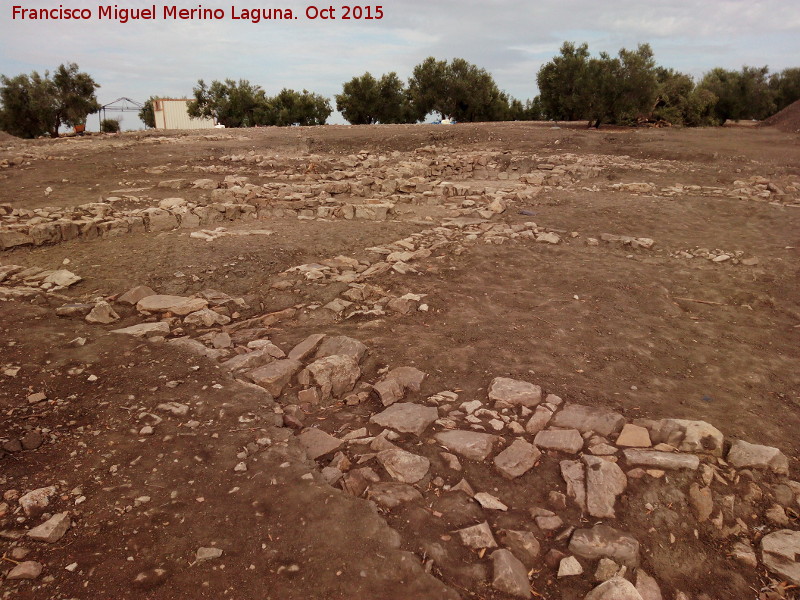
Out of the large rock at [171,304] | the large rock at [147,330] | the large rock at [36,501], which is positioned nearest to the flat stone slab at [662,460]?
the large rock at [36,501]

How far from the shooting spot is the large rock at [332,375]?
150 inches

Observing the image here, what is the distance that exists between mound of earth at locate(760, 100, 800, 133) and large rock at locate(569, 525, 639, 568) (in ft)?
82.6

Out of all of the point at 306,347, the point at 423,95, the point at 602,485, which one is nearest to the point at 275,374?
the point at 306,347

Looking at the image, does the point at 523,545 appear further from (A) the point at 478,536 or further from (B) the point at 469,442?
(B) the point at 469,442

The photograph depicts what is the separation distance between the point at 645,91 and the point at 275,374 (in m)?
23.7

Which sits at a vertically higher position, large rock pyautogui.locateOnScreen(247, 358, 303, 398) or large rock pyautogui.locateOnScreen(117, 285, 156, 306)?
large rock pyautogui.locateOnScreen(117, 285, 156, 306)

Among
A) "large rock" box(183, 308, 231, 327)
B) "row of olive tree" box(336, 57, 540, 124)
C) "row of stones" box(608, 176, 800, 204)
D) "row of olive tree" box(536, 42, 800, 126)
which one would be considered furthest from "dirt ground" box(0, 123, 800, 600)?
"row of olive tree" box(336, 57, 540, 124)

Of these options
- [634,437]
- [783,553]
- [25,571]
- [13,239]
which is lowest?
[783,553]

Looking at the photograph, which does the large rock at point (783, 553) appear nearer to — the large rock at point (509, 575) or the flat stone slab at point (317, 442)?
the large rock at point (509, 575)

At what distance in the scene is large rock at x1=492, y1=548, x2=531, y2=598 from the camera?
2.25 m

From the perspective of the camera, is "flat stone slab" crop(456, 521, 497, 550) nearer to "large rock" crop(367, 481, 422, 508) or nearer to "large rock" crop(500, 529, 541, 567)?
"large rock" crop(500, 529, 541, 567)

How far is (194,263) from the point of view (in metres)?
6.20

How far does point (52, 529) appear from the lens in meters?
2.36

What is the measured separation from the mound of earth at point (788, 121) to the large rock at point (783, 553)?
24.5m
